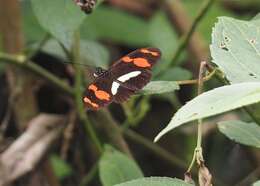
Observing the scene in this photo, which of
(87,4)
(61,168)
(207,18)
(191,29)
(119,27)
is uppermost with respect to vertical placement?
(87,4)

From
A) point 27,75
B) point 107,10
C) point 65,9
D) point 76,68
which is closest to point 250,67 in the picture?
point 65,9

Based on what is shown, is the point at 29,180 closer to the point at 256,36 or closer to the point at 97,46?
the point at 97,46

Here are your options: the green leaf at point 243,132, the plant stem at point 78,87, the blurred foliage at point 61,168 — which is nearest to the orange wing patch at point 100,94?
the green leaf at point 243,132

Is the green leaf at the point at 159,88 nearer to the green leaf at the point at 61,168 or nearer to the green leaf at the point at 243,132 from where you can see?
the green leaf at the point at 243,132

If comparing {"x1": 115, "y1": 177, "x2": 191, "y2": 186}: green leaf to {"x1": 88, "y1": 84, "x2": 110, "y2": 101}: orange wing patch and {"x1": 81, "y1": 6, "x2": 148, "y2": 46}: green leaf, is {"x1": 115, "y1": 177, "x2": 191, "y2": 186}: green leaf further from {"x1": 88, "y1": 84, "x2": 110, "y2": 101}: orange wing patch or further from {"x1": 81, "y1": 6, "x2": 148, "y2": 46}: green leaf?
{"x1": 81, "y1": 6, "x2": 148, "y2": 46}: green leaf

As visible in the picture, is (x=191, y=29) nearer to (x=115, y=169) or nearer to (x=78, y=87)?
(x=78, y=87)

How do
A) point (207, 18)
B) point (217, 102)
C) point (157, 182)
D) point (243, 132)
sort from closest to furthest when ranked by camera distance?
point (217, 102) < point (157, 182) < point (243, 132) < point (207, 18)

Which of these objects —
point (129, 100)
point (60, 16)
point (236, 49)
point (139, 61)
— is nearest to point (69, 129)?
point (129, 100)

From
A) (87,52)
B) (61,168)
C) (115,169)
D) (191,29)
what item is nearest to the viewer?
(115,169)
